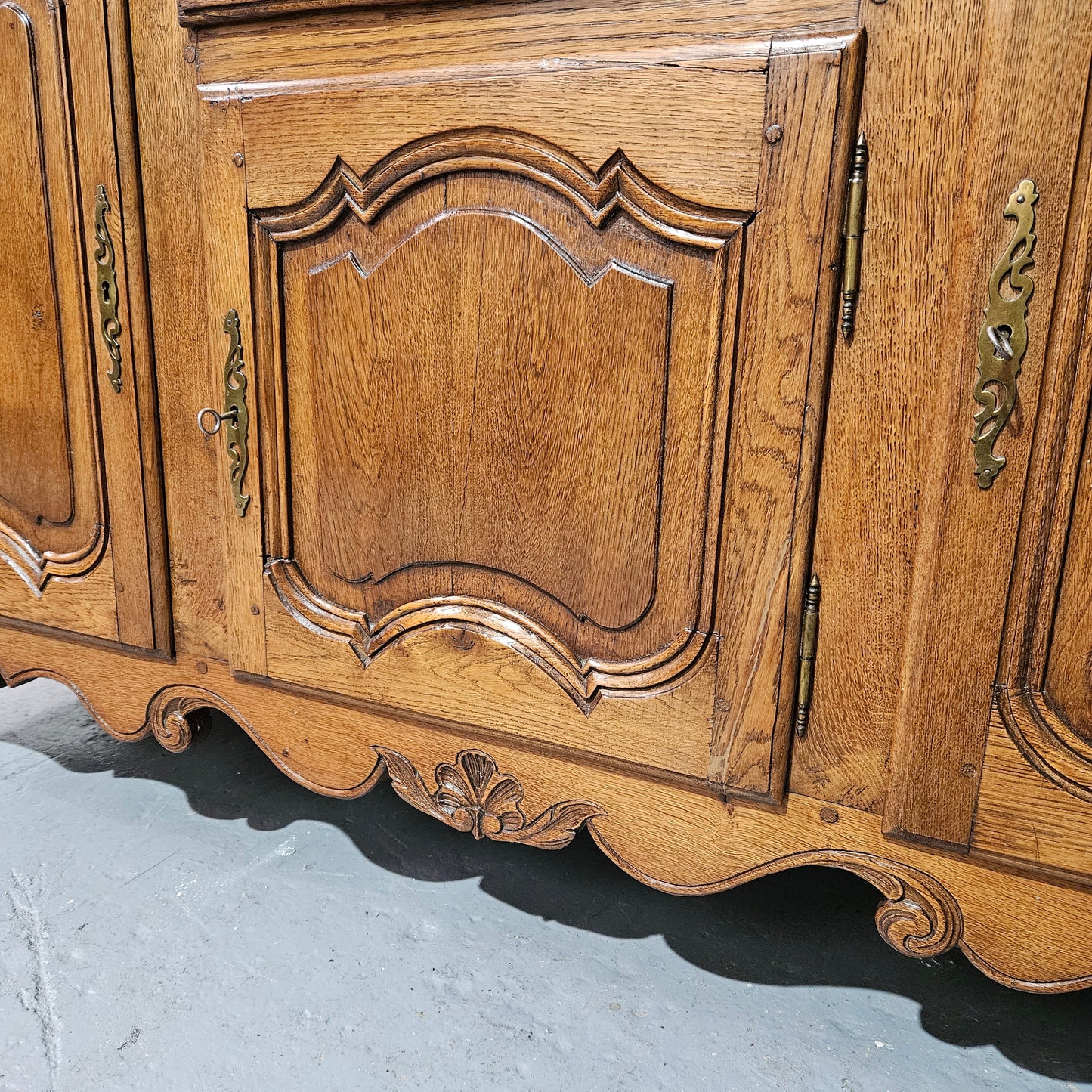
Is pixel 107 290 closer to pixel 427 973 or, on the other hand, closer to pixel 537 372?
pixel 537 372

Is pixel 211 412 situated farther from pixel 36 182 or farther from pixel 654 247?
pixel 654 247

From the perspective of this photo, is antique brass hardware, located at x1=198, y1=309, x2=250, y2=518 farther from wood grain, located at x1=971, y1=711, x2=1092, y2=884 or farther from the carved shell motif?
wood grain, located at x1=971, y1=711, x2=1092, y2=884

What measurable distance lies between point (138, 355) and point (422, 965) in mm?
665

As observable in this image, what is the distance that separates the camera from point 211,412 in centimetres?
91

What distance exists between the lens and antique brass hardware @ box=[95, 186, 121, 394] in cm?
91

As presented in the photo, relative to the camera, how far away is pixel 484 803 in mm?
904

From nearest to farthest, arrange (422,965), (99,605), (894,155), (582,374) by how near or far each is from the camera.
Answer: (894,155) < (582,374) < (422,965) < (99,605)

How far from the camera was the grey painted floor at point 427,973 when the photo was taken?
78 centimetres

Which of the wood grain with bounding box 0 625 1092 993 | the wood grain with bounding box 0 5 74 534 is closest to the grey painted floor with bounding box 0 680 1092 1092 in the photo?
the wood grain with bounding box 0 625 1092 993

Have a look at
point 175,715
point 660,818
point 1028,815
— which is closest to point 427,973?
Answer: point 660,818

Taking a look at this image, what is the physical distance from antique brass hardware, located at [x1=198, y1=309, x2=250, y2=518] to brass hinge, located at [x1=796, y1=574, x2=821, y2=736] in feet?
1.79

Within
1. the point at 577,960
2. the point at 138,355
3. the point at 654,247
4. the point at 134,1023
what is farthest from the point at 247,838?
the point at 654,247

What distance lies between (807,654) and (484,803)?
0.36 m

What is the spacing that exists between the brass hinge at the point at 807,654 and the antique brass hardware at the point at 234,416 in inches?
21.5
